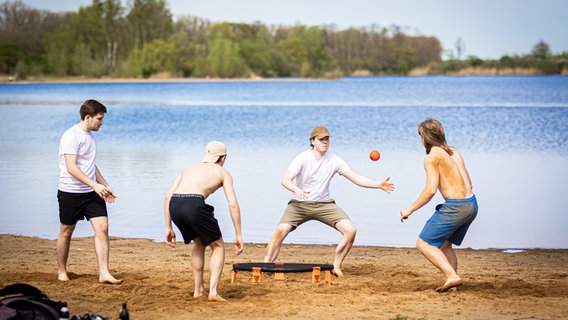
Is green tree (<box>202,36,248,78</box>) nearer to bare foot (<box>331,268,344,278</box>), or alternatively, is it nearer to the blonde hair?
bare foot (<box>331,268,344,278</box>)

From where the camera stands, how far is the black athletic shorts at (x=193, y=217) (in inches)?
314

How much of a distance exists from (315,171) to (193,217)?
7.03 ft

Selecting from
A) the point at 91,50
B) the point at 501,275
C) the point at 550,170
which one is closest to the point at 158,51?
the point at 91,50

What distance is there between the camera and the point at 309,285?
9242 mm

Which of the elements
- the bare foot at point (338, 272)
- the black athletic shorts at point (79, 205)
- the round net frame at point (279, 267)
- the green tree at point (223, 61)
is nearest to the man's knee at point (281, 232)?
the round net frame at point (279, 267)

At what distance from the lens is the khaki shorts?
980cm

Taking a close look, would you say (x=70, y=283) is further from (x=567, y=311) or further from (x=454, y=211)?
(x=567, y=311)

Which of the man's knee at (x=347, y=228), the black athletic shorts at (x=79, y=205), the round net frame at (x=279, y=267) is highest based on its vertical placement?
the black athletic shorts at (x=79, y=205)

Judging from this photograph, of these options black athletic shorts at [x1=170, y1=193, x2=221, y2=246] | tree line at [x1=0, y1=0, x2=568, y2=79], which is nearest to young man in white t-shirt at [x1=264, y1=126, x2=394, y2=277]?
black athletic shorts at [x1=170, y1=193, x2=221, y2=246]

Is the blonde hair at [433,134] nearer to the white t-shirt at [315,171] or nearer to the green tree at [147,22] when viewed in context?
the white t-shirt at [315,171]

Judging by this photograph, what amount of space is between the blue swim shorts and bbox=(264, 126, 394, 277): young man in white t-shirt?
3.44 ft

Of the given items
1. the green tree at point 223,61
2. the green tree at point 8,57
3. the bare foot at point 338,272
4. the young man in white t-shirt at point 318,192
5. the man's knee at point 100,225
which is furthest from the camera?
the green tree at point 223,61

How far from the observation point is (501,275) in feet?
32.9

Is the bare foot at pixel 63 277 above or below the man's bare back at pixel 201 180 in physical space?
below
